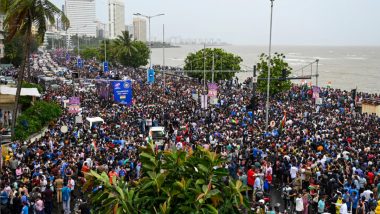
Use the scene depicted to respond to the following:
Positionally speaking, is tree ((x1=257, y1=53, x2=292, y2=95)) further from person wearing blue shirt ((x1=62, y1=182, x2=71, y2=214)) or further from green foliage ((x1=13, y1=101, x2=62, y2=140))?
person wearing blue shirt ((x1=62, y1=182, x2=71, y2=214))

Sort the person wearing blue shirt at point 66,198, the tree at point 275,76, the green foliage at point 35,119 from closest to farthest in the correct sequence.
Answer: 1. the person wearing blue shirt at point 66,198
2. the green foliage at point 35,119
3. the tree at point 275,76

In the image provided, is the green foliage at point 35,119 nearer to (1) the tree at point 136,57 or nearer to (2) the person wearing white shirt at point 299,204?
(2) the person wearing white shirt at point 299,204

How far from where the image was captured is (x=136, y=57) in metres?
85.1

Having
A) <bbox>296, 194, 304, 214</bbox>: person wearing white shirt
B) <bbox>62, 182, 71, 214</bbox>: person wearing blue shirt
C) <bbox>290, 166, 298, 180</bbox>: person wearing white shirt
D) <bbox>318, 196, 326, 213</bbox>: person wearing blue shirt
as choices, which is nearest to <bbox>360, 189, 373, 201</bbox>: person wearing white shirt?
<bbox>318, 196, 326, 213</bbox>: person wearing blue shirt

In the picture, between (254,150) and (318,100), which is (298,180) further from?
(318,100)

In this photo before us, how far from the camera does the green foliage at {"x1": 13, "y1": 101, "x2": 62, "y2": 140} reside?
25.4m

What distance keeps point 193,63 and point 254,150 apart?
154 feet

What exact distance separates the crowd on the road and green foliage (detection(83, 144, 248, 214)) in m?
1.51

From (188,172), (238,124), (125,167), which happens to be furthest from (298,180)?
(238,124)

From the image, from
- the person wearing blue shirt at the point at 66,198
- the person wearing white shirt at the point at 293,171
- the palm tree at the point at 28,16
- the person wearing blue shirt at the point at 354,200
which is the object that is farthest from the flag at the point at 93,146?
the person wearing blue shirt at the point at 354,200

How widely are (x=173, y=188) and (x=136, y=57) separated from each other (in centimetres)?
7980

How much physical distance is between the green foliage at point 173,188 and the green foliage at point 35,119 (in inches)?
774

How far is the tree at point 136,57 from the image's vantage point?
277 ft

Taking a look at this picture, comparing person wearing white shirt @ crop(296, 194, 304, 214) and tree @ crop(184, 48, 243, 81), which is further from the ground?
tree @ crop(184, 48, 243, 81)
